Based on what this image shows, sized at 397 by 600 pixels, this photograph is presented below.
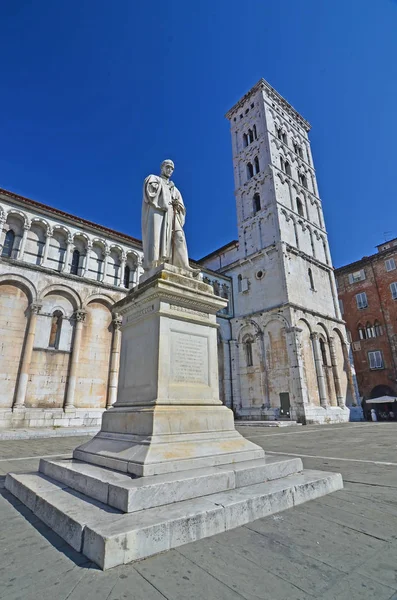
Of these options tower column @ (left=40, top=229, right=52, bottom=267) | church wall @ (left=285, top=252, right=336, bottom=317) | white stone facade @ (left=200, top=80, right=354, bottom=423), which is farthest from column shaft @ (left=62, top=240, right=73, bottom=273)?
church wall @ (left=285, top=252, right=336, bottom=317)

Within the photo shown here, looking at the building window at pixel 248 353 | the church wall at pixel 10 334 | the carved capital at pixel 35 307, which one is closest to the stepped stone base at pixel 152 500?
the church wall at pixel 10 334

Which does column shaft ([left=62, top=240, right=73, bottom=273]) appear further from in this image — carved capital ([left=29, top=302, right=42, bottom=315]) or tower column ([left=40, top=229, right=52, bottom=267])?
carved capital ([left=29, top=302, right=42, bottom=315])

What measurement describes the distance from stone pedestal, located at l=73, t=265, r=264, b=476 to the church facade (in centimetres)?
1367

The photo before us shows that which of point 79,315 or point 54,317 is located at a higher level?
point 79,315

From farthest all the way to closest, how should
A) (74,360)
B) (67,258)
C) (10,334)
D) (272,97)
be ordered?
(272,97)
(67,258)
(74,360)
(10,334)

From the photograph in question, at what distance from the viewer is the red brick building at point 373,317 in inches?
1197

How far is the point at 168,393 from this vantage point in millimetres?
4105

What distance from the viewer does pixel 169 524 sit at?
2369 mm

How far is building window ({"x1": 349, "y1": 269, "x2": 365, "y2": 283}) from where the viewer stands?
1338 inches

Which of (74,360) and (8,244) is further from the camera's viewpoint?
(8,244)

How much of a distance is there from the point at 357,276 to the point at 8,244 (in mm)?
33370

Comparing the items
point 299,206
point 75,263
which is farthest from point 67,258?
point 299,206

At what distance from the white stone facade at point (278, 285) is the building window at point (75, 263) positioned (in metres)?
12.6

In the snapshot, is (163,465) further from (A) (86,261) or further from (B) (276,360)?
(B) (276,360)
